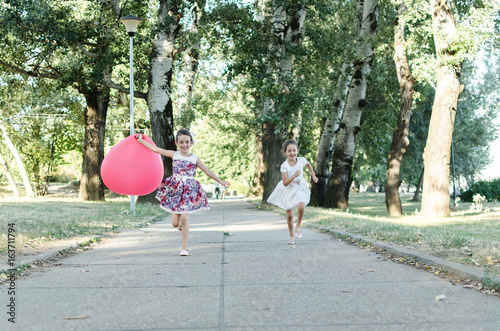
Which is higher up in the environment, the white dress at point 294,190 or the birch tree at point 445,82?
the birch tree at point 445,82

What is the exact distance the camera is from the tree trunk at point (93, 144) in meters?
25.2

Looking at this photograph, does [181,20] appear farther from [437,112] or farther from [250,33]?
[437,112]

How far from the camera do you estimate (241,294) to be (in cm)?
539

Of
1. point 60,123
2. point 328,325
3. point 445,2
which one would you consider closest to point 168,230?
point 328,325

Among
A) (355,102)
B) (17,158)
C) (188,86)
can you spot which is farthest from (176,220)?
(17,158)

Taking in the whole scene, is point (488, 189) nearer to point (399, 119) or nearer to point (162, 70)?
point (399, 119)

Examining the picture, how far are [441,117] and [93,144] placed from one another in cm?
1562

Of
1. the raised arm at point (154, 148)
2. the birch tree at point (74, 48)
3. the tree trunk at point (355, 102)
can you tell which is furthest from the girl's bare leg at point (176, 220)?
the tree trunk at point (355, 102)

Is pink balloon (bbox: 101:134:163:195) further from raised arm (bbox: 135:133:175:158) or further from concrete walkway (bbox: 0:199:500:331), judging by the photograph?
concrete walkway (bbox: 0:199:500:331)

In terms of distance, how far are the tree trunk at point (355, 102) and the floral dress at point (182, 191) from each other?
13.7 meters

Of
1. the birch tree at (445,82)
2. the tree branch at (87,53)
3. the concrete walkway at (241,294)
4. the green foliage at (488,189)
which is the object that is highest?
the tree branch at (87,53)

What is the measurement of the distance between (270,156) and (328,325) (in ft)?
55.0

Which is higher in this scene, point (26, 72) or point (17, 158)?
point (26, 72)

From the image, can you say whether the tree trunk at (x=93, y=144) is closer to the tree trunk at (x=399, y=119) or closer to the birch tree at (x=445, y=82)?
the tree trunk at (x=399, y=119)
